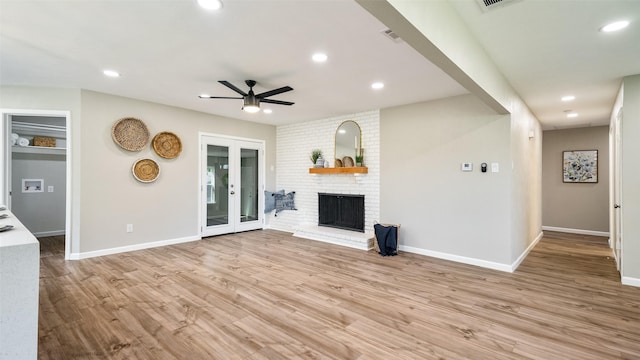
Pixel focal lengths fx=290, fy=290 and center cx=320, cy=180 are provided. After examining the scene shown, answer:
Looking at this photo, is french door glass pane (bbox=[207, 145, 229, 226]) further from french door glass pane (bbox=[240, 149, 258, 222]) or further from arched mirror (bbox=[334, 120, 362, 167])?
arched mirror (bbox=[334, 120, 362, 167])

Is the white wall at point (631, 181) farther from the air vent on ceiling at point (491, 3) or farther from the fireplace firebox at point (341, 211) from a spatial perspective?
the fireplace firebox at point (341, 211)

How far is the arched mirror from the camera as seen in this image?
219 inches

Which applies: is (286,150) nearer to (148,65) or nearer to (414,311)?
(148,65)

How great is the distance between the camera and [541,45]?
2.69 m

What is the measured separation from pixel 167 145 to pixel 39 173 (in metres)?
3.35

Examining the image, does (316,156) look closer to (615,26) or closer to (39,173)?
(615,26)

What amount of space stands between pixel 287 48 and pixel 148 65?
5.70 feet

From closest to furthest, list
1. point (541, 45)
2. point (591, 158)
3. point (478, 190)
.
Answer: point (541, 45) < point (478, 190) < point (591, 158)

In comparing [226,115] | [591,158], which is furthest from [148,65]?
[591,158]

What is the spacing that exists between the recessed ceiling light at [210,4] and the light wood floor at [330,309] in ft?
8.30

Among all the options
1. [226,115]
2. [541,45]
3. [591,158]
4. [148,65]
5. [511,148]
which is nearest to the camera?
[541,45]

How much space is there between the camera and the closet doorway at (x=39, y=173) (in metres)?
5.84

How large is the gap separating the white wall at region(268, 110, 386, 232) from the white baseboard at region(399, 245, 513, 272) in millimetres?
769

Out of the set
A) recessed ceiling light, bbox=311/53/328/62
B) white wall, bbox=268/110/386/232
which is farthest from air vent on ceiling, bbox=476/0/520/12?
white wall, bbox=268/110/386/232
